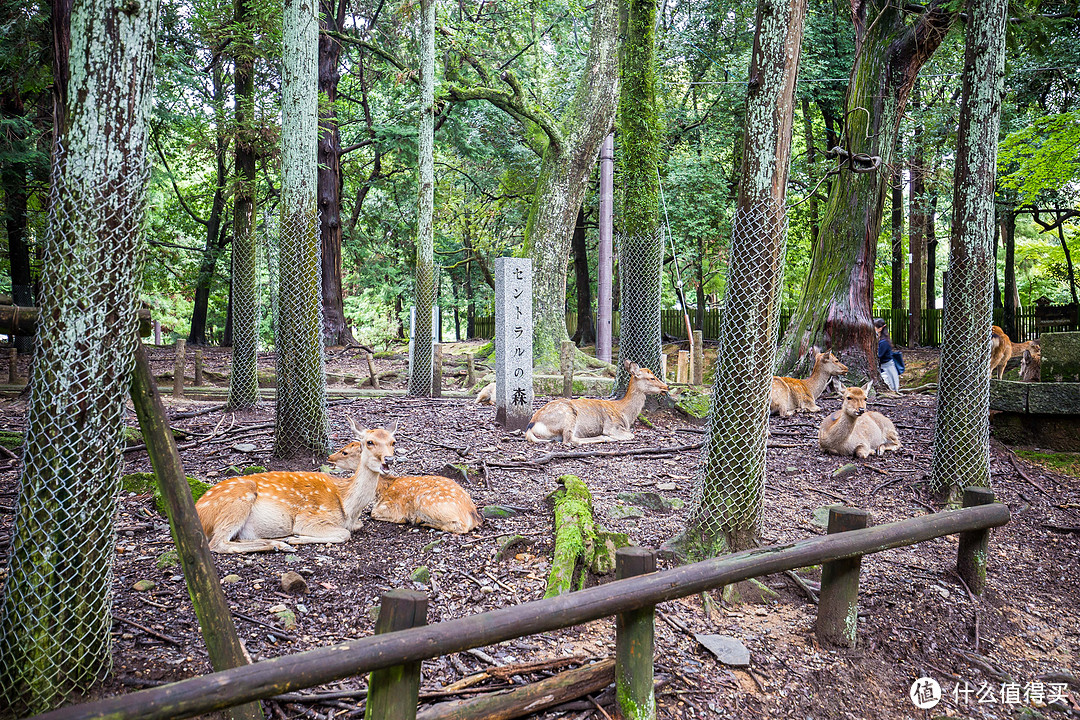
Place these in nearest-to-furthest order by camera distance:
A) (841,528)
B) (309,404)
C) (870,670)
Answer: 1. (870,670)
2. (841,528)
3. (309,404)

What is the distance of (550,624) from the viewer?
3271mm

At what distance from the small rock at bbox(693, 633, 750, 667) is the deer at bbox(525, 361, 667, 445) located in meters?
5.47

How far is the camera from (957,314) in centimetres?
721

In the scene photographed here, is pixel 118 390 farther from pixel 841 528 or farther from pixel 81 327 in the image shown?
pixel 841 528

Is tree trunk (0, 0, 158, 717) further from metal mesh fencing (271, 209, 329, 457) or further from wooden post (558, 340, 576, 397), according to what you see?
wooden post (558, 340, 576, 397)

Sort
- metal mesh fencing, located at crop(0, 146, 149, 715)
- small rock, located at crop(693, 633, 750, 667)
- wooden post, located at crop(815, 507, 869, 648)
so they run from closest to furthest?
metal mesh fencing, located at crop(0, 146, 149, 715)
small rock, located at crop(693, 633, 750, 667)
wooden post, located at crop(815, 507, 869, 648)

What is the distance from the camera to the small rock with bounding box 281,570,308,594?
478 centimetres

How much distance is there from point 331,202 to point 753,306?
18646mm

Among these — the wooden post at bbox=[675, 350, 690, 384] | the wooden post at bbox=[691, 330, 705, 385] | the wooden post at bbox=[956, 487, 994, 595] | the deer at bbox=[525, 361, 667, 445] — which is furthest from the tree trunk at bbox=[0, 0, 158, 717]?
the wooden post at bbox=[675, 350, 690, 384]

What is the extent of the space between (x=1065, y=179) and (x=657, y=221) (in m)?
11.3

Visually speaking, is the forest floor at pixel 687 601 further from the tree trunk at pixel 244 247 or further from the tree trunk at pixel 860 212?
the tree trunk at pixel 860 212

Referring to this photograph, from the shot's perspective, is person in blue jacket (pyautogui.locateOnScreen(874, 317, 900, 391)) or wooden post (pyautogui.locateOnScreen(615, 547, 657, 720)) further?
person in blue jacket (pyautogui.locateOnScreen(874, 317, 900, 391))

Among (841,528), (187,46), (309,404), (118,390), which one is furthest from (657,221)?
(187,46)

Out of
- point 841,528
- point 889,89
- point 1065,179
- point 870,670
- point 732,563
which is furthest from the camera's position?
point 1065,179
